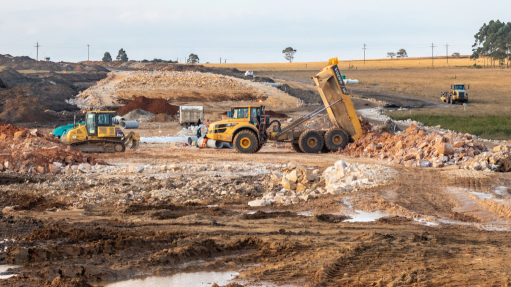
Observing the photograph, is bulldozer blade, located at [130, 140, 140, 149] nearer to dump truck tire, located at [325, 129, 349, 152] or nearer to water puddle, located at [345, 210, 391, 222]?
dump truck tire, located at [325, 129, 349, 152]

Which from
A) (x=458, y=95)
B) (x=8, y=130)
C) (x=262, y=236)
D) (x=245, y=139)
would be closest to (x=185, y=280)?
(x=262, y=236)

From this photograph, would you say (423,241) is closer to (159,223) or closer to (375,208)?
(375,208)

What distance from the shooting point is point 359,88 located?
64.1m

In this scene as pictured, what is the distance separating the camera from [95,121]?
20922mm

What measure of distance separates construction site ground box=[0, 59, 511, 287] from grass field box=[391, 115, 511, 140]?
11427 mm

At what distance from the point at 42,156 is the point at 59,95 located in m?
35.1

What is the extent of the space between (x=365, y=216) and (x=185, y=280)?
489 cm

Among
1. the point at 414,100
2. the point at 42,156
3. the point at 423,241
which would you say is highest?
the point at 414,100

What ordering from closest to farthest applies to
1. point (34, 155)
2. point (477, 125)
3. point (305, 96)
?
point (34, 155)
point (477, 125)
point (305, 96)

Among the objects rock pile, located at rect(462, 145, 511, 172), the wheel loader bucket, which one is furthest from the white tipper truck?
rock pile, located at rect(462, 145, 511, 172)

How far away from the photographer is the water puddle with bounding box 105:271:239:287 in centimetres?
674

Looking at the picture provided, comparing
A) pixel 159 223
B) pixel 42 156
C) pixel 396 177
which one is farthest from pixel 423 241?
pixel 42 156

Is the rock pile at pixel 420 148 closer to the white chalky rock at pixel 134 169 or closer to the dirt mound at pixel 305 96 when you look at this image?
the white chalky rock at pixel 134 169

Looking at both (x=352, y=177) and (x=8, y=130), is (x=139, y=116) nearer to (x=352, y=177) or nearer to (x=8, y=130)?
(x=8, y=130)
